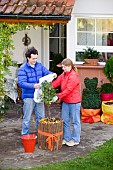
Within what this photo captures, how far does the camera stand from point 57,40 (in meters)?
12.7

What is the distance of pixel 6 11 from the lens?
25.9 feet

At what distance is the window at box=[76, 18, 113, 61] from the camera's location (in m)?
10.7

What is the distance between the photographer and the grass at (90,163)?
21.0 ft

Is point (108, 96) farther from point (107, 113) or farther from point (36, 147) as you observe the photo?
point (36, 147)

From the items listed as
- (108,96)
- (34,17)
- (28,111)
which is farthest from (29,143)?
(108,96)

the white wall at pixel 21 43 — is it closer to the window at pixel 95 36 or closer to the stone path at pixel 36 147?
the window at pixel 95 36

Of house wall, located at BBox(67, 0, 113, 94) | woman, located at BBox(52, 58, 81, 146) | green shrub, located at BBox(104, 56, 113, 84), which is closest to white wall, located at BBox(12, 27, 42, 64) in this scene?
house wall, located at BBox(67, 0, 113, 94)

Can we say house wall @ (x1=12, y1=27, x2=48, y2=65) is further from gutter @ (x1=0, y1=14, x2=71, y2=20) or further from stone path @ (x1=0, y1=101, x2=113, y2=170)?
gutter @ (x1=0, y1=14, x2=71, y2=20)

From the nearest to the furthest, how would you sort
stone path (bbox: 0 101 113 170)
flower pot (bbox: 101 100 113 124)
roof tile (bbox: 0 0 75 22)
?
stone path (bbox: 0 101 113 170) < roof tile (bbox: 0 0 75 22) < flower pot (bbox: 101 100 113 124)

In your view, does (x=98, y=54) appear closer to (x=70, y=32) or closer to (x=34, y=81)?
(x=70, y=32)

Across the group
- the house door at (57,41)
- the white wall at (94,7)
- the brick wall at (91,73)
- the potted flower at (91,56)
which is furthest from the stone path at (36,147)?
the house door at (57,41)

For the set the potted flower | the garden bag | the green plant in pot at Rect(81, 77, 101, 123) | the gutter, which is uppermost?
the gutter

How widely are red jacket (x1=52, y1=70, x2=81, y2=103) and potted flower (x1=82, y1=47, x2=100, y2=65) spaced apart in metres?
3.06

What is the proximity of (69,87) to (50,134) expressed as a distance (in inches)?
34.2
